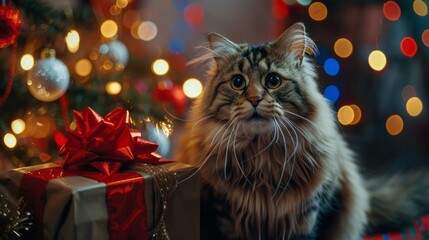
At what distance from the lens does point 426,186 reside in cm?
154

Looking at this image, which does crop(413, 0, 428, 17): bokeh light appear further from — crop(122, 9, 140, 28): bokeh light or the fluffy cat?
crop(122, 9, 140, 28): bokeh light

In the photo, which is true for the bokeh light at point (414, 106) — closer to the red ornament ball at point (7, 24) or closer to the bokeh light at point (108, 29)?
the bokeh light at point (108, 29)

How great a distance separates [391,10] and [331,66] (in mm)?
318

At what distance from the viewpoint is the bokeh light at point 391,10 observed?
1.91 metres

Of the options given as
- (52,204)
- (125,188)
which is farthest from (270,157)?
(52,204)

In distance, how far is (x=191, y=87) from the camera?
194 centimetres

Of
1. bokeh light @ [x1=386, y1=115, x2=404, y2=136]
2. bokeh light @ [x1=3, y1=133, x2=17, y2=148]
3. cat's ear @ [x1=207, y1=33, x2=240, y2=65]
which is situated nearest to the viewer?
cat's ear @ [x1=207, y1=33, x2=240, y2=65]

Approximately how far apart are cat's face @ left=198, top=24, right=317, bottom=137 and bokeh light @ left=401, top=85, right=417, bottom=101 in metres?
1.06

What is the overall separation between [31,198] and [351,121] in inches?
57.6

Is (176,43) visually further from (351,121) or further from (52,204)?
(52,204)

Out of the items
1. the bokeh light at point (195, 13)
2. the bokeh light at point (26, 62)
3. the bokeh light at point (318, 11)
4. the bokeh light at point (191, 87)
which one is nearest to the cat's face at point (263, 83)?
the bokeh light at point (26, 62)

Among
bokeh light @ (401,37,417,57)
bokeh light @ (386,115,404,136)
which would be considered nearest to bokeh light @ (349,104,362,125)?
bokeh light @ (386,115,404,136)

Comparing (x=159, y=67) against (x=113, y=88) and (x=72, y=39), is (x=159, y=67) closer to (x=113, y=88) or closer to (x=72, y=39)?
(x=113, y=88)

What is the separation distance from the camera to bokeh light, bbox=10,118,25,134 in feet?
4.43
